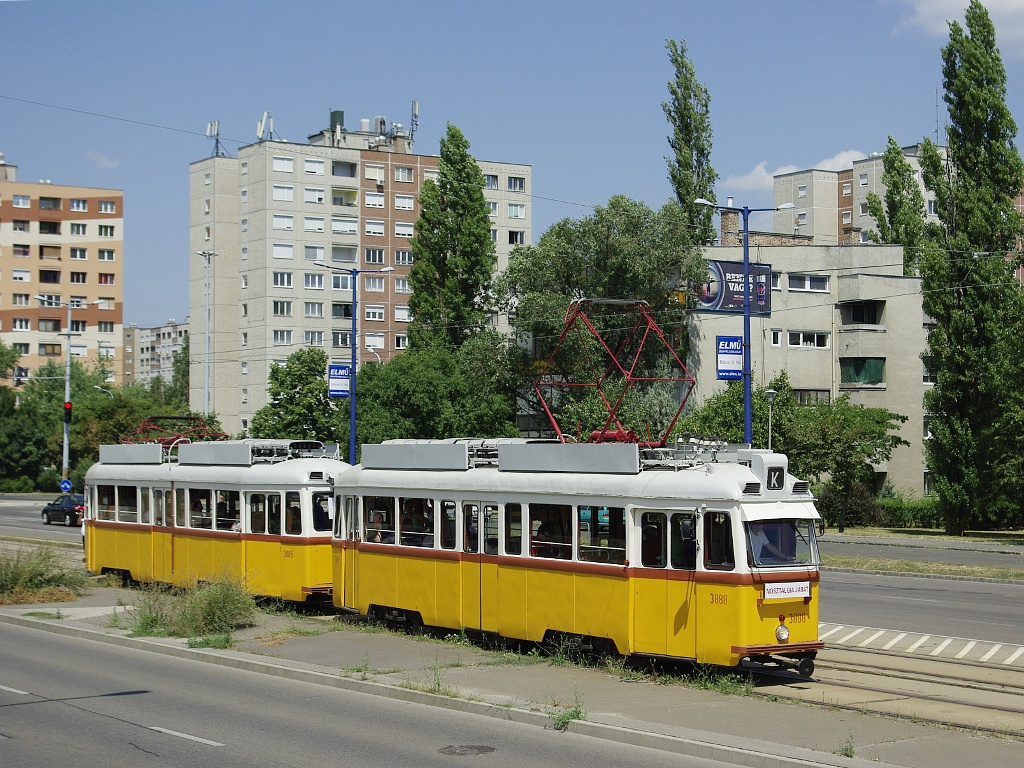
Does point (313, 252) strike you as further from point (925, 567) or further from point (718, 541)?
point (718, 541)

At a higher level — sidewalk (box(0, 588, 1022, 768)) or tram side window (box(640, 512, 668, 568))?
tram side window (box(640, 512, 668, 568))

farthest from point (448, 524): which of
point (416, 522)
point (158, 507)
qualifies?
point (158, 507)

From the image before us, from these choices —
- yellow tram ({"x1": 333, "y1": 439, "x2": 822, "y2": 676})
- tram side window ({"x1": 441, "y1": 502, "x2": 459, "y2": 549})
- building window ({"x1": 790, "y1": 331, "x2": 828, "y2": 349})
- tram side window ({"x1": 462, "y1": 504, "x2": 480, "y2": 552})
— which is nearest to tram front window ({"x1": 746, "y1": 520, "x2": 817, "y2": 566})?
yellow tram ({"x1": 333, "y1": 439, "x2": 822, "y2": 676})

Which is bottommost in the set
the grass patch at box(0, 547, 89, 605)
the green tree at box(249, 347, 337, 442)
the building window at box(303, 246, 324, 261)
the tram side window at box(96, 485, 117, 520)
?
the grass patch at box(0, 547, 89, 605)

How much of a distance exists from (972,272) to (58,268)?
301ft

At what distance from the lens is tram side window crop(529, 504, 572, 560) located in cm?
1561

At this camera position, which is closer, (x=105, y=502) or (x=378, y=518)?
(x=378, y=518)

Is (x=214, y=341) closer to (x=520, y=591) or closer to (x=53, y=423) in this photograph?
(x=53, y=423)

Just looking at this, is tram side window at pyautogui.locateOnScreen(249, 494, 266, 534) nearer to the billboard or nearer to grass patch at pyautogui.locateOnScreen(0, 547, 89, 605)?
grass patch at pyautogui.locateOnScreen(0, 547, 89, 605)

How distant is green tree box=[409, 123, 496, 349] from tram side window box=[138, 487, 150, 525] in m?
37.5

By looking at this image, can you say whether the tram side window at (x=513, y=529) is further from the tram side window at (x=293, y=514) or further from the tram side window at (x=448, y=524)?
the tram side window at (x=293, y=514)

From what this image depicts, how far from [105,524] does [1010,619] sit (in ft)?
61.5

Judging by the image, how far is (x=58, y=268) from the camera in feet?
380

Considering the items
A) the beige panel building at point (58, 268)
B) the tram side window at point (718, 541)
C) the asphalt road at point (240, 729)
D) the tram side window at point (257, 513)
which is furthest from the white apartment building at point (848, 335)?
the beige panel building at point (58, 268)
